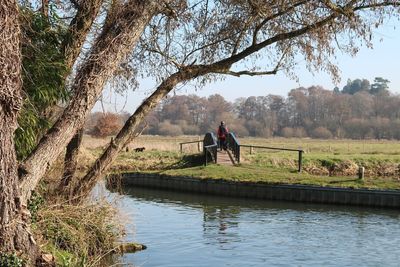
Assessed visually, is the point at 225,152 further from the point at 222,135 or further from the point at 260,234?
the point at 260,234

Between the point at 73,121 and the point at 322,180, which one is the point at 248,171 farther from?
the point at 73,121

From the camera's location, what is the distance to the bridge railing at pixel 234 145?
32.8 meters

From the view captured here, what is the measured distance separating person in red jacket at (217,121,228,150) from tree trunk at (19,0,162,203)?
72.1 feet

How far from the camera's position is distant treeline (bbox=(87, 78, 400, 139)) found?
10169cm

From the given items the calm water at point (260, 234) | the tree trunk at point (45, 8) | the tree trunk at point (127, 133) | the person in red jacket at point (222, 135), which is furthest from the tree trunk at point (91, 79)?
the person in red jacket at point (222, 135)

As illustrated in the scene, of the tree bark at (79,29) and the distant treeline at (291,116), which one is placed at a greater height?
the distant treeline at (291,116)

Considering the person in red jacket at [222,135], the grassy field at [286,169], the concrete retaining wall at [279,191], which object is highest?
the person in red jacket at [222,135]

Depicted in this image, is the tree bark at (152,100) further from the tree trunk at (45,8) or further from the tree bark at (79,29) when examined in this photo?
the tree trunk at (45,8)

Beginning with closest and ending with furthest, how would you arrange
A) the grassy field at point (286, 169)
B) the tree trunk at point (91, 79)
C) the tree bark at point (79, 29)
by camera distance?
1. the tree trunk at point (91, 79)
2. the tree bark at point (79, 29)
3. the grassy field at point (286, 169)

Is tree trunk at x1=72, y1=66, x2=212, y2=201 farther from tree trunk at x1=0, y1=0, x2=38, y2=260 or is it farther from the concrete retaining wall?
the concrete retaining wall

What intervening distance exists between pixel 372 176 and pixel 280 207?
23.9 ft

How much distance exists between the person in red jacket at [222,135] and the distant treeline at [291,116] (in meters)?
60.4

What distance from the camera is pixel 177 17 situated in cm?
1406

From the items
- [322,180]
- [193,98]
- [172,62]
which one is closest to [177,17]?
[172,62]
